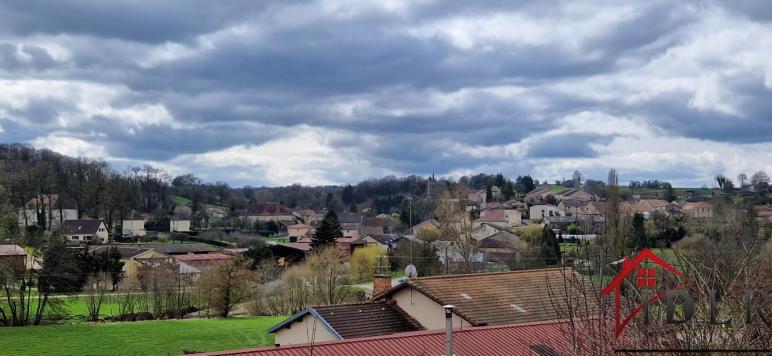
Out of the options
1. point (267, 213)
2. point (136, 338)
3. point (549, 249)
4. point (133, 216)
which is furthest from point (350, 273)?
point (267, 213)

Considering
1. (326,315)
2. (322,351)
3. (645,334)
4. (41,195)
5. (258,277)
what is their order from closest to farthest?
(645,334), (322,351), (326,315), (258,277), (41,195)

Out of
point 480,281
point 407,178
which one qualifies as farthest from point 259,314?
point 407,178

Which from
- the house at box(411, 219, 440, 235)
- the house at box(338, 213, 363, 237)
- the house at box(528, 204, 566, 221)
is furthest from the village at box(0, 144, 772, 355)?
the house at box(528, 204, 566, 221)

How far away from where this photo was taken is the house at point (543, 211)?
400 feet

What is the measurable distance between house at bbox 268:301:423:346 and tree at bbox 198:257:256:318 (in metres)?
20.0

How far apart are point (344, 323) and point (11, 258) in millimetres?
25623

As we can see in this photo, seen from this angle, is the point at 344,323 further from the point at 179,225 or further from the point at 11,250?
the point at 179,225

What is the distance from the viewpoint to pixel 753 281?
7758mm

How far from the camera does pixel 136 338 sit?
3173 cm

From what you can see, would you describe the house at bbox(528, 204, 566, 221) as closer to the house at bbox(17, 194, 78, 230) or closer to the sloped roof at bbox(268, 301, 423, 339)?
the house at bbox(17, 194, 78, 230)

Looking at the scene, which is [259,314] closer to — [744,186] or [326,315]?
[326,315]

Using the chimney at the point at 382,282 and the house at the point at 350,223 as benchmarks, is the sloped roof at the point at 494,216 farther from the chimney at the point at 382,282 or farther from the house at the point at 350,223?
the chimney at the point at 382,282

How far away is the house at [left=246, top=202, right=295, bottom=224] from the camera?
13650 centimetres

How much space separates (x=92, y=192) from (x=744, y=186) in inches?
4364
